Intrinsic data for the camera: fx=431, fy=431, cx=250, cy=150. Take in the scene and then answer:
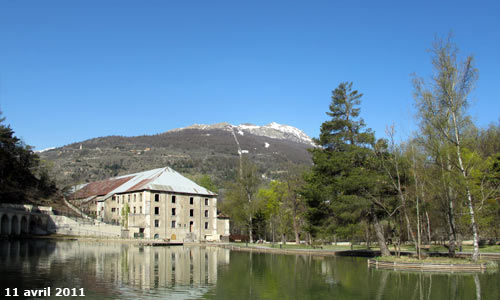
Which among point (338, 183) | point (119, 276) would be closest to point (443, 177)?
point (338, 183)

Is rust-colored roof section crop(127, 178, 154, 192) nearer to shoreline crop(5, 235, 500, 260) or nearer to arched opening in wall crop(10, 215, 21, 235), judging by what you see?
shoreline crop(5, 235, 500, 260)

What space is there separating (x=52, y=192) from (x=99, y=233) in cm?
2557

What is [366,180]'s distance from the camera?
1375 inches

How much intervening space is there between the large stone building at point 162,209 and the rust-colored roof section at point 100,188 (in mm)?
756

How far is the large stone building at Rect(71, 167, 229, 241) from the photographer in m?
71.5

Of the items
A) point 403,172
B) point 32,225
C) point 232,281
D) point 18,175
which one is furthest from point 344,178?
point 18,175

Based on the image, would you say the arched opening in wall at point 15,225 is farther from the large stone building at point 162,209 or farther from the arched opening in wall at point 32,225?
the large stone building at point 162,209

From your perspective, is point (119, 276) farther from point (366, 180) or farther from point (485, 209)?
point (485, 209)

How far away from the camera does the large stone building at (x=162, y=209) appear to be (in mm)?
71500

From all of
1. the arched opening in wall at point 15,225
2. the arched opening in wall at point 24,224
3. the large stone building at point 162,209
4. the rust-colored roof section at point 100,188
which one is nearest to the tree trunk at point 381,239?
the large stone building at point 162,209

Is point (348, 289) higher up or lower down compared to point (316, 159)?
lower down

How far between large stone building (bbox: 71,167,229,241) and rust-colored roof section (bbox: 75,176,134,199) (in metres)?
0.76

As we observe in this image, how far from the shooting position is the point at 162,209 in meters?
73.3

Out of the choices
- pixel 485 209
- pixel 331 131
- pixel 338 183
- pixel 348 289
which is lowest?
pixel 348 289
